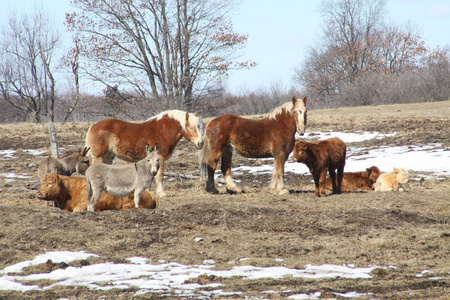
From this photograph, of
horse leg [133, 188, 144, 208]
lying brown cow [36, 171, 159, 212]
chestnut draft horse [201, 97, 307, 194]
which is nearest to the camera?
horse leg [133, 188, 144, 208]

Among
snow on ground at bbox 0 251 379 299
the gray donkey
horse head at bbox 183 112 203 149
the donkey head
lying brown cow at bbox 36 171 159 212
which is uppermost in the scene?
horse head at bbox 183 112 203 149

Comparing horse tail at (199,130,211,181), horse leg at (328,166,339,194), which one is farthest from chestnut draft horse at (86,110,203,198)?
horse leg at (328,166,339,194)

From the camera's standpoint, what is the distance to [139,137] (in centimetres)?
1157

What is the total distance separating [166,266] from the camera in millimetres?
6094

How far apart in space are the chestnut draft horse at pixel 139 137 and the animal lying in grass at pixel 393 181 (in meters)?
4.37

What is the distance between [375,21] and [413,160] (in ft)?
188

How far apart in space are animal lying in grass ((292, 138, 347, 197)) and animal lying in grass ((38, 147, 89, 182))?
486 cm

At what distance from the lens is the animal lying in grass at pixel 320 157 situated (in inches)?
426

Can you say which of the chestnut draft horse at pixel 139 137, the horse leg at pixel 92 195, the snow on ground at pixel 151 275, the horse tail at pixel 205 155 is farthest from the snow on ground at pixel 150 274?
the horse tail at pixel 205 155

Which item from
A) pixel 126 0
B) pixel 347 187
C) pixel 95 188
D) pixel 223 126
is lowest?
pixel 347 187

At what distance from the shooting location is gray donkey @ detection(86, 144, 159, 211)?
8.83m

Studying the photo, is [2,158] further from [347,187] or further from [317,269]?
[317,269]

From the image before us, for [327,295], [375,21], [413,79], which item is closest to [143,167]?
[327,295]

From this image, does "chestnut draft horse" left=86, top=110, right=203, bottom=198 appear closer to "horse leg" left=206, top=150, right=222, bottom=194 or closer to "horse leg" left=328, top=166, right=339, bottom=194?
"horse leg" left=206, top=150, right=222, bottom=194
